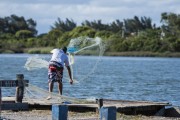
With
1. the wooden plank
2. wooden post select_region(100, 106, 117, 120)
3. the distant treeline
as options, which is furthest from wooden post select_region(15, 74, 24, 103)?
the distant treeline

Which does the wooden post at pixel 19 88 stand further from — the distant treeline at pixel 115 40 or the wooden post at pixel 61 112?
the distant treeline at pixel 115 40

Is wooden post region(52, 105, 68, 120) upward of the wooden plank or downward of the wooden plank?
upward

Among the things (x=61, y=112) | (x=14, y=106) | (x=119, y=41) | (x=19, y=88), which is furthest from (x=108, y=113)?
(x=119, y=41)

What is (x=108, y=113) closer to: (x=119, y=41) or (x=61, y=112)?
(x=61, y=112)

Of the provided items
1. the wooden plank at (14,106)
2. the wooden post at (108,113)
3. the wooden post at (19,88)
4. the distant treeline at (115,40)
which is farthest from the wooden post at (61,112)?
the distant treeline at (115,40)

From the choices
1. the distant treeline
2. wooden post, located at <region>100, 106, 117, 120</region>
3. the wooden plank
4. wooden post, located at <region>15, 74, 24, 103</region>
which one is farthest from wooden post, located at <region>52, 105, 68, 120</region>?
the distant treeline

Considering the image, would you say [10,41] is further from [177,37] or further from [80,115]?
[80,115]

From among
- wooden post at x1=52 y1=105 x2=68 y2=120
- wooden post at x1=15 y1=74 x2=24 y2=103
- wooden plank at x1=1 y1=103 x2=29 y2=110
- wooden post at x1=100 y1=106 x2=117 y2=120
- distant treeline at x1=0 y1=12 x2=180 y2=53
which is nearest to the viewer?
wooden post at x1=100 y1=106 x2=117 y2=120

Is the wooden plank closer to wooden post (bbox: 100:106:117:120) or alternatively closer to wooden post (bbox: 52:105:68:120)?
wooden post (bbox: 52:105:68:120)

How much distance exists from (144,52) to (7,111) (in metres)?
111

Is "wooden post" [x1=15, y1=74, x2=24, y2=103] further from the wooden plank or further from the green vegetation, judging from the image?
the green vegetation

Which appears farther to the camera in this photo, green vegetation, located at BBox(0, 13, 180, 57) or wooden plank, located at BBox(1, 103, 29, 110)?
green vegetation, located at BBox(0, 13, 180, 57)

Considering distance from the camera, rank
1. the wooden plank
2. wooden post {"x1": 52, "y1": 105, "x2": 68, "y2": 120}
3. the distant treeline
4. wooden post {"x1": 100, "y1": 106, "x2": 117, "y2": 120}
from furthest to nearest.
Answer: the distant treeline < the wooden plank < wooden post {"x1": 52, "y1": 105, "x2": 68, "y2": 120} < wooden post {"x1": 100, "y1": 106, "x2": 117, "y2": 120}

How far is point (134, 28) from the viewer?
19350 cm
